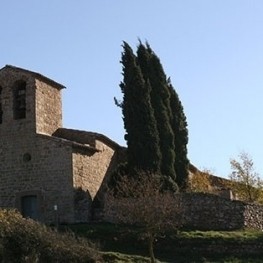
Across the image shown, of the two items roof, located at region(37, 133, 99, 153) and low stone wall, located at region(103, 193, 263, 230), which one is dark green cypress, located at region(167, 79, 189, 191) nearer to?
low stone wall, located at region(103, 193, 263, 230)

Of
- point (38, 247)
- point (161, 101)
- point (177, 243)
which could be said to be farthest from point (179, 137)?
point (38, 247)

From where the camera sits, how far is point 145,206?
30.5m

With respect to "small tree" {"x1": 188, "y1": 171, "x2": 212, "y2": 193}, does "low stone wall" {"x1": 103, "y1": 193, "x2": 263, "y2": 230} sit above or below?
below

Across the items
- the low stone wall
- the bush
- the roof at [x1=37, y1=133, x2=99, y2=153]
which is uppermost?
the roof at [x1=37, y1=133, x2=99, y2=153]

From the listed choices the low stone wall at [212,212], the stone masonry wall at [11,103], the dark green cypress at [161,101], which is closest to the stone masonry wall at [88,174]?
the low stone wall at [212,212]

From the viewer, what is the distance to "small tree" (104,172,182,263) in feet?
99.1

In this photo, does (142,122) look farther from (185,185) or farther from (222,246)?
(222,246)

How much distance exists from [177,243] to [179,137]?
1053 cm

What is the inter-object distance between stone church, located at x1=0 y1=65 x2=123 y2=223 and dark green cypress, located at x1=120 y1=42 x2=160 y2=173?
3.17 m

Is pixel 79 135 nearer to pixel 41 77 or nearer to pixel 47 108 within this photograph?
pixel 47 108

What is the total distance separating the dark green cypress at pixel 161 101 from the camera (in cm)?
3869

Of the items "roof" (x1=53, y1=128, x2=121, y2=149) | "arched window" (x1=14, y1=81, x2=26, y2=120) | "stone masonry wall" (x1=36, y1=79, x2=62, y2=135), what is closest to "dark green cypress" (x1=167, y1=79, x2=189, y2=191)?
"roof" (x1=53, y1=128, x2=121, y2=149)

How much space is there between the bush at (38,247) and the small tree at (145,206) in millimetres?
3028

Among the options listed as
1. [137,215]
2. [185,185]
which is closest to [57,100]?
[185,185]
